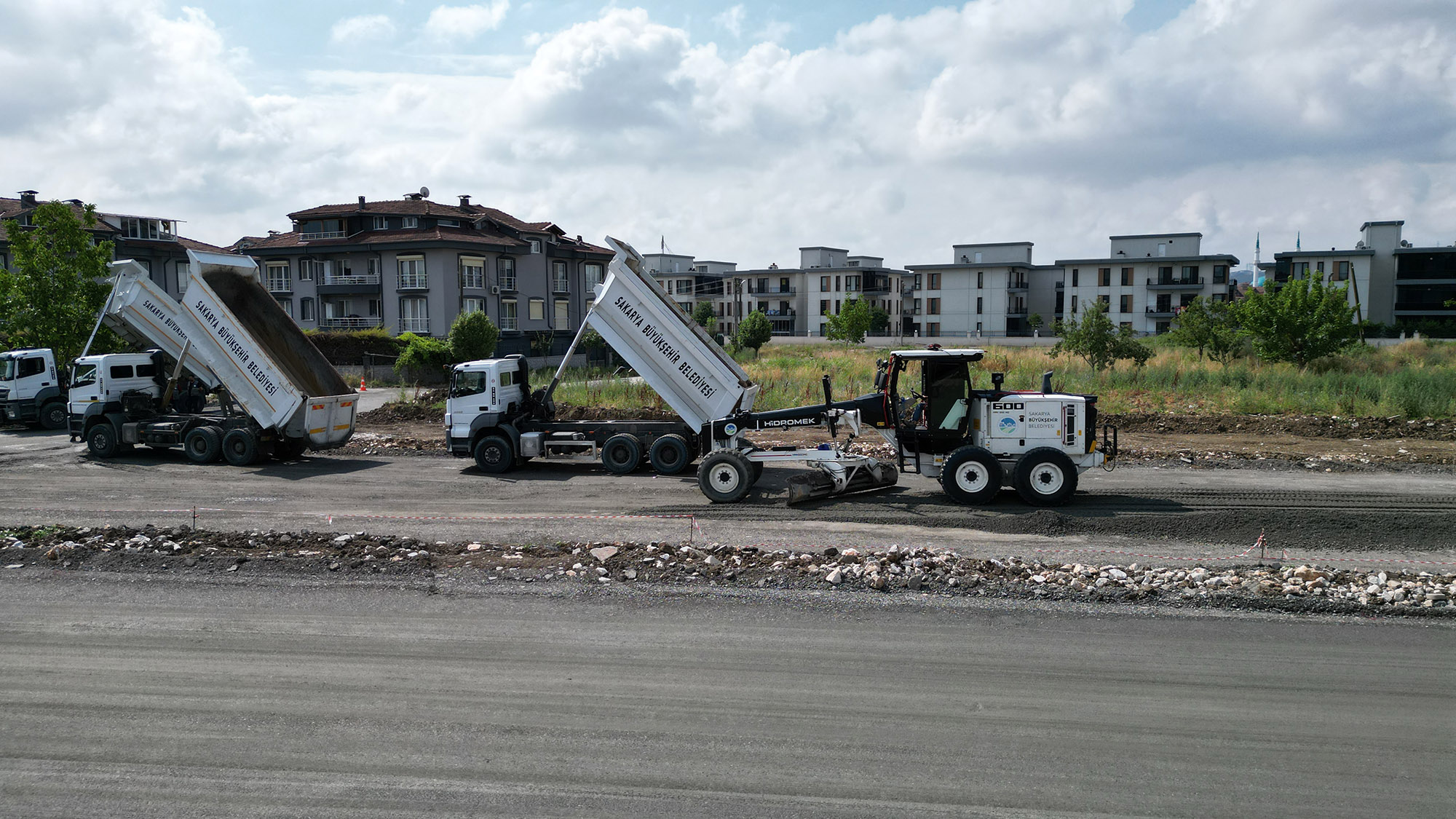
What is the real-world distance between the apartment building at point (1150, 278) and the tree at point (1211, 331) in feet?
117

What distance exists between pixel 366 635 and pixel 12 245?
33.3 m

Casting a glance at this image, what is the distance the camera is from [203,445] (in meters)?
21.6

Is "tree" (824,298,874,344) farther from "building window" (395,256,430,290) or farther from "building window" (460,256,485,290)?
"building window" (395,256,430,290)

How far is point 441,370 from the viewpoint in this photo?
140ft

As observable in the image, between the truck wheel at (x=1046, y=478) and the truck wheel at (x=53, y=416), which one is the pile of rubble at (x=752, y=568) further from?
the truck wheel at (x=53, y=416)

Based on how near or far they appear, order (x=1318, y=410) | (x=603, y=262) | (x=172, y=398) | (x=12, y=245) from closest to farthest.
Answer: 1. (x=172, y=398)
2. (x=1318, y=410)
3. (x=12, y=245)
4. (x=603, y=262)

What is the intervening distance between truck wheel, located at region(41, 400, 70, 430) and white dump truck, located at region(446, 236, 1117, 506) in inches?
801

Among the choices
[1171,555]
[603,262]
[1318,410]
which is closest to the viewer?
[1171,555]

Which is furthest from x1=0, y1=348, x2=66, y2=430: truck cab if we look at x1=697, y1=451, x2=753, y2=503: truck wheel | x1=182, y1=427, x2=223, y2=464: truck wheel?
x1=697, y1=451, x2=753, y2=503: truck wheel

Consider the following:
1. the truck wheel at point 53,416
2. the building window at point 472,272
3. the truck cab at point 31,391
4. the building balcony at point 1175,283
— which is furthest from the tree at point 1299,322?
the building balcony at point 1175,283

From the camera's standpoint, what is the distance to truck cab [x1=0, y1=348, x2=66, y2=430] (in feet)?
92.0

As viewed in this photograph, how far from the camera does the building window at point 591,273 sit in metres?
66.3

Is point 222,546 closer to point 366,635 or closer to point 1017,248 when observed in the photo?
point 366,635

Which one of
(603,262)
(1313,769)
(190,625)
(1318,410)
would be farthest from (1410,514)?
(603,262)
